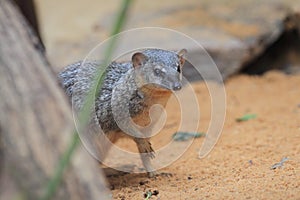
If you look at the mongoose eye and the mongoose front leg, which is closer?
the mongoose eye

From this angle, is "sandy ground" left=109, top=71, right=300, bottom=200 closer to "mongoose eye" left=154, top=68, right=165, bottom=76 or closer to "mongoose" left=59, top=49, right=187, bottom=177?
"mongoose" left=59, top=49, right=187, bottom=177

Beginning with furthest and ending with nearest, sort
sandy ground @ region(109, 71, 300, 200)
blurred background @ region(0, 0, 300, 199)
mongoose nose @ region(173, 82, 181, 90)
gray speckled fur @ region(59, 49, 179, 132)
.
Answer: gray speckled fur @ region(59, 49, 179, 132) < mongoose nose @ region(173, 82, 181, 90) < sandy ground @ region(109, 71, 300, 200) < blurred background @ region(0, 0, 300, 199)

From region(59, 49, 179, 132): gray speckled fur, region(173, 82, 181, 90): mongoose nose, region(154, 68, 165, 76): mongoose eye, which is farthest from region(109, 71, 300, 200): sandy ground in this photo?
region(154, 68, 165, 76): mongoose eye

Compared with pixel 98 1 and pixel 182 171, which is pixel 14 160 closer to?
pixel 182 171

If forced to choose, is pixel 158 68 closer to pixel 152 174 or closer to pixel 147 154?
pixel 147 154

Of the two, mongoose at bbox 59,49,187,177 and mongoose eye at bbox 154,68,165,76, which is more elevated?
mongoose eye at bbox 154,68,165,76

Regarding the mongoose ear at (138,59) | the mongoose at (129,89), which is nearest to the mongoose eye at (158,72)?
the mongoose at (129,89)

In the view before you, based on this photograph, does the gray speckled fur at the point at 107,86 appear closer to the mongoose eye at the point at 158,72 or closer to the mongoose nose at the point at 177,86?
the mongoose eye at the point at 158,72
